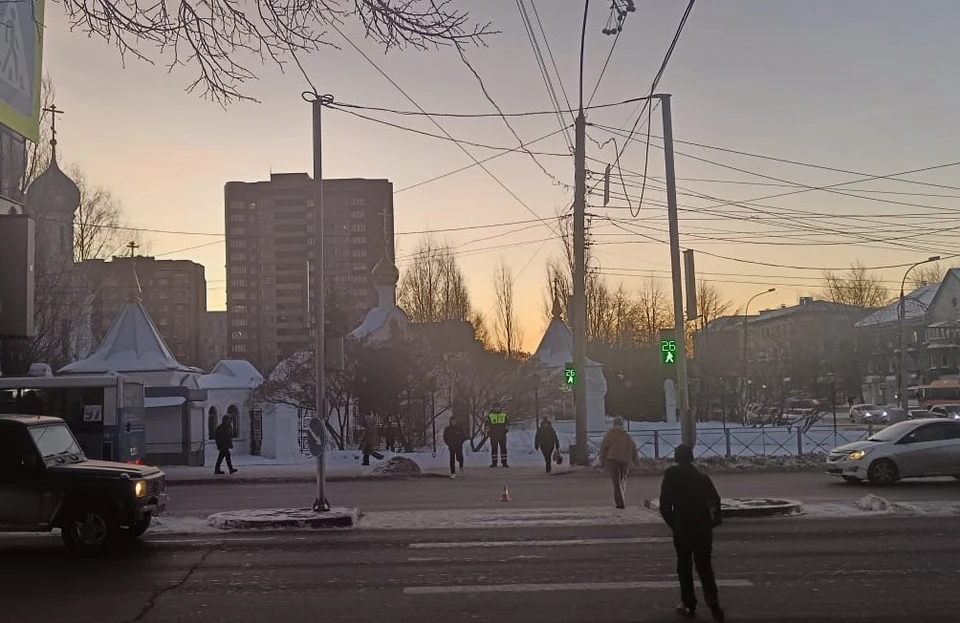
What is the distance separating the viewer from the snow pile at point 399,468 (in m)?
26.3

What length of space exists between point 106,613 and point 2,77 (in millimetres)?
5602

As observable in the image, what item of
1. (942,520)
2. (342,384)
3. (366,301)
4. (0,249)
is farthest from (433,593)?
(366,301)

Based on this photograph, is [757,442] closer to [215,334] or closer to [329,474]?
[329,474]

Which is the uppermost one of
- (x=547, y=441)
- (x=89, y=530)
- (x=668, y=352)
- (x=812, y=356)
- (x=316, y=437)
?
(x=812, y=356)

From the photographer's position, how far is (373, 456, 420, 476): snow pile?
26.3 metres

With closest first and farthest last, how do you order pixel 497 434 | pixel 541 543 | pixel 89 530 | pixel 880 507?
pixel 89 530 → pixel 541 543 → pixel 880 507 → pixel 497 434

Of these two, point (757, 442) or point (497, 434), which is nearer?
point (497, 434)

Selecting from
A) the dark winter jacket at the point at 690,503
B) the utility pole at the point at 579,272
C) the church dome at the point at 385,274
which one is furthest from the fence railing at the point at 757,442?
the dark winter jacket at the point at 690,503

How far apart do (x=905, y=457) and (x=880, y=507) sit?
5695 mm

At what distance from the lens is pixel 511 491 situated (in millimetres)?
20953

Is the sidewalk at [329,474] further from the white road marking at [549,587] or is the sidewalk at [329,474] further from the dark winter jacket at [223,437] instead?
the white road marking at [549,587]

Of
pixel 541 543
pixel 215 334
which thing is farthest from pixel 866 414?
pixel 215 334

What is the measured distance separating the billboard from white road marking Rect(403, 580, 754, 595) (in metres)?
6.12

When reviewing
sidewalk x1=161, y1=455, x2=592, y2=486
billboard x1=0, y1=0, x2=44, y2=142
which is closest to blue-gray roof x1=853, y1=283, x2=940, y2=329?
sidewalk x1=161, y1=455, x2=592, y2=486
